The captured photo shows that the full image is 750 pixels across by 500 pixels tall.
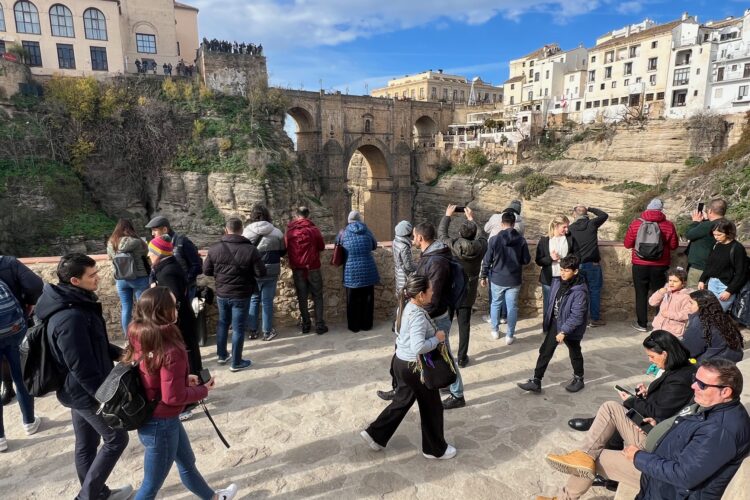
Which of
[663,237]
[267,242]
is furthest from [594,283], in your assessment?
[267,242]

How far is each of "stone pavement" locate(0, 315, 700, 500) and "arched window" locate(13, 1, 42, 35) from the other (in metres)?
27.9

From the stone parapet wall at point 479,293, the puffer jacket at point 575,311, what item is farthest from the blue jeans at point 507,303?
the puffer jacket at point 575,311

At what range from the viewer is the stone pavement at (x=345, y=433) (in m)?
2.96

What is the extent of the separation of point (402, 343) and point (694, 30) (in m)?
42.7

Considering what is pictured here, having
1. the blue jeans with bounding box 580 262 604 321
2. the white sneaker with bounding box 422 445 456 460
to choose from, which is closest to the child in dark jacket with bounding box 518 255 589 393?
the white sneaker with bounding box 422 445 456 460

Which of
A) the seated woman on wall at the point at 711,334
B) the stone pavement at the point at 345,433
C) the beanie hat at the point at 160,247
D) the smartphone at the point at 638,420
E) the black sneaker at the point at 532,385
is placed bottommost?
the stone pavement at the point at 345,433

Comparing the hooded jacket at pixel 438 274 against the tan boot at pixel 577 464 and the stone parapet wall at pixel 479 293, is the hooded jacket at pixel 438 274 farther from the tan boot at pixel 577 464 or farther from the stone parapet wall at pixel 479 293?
the stone parapet wall at pixel 479 293

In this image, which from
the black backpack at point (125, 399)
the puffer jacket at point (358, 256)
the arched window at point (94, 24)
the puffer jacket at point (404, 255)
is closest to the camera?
the black backpack at point (125, 399)

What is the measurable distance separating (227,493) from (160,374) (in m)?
1.02

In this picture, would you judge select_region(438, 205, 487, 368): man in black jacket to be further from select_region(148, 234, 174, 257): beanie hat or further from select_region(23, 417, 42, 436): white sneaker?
select_region(23, 417, 42, 436): white sneaker

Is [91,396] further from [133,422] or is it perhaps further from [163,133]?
[163,133]

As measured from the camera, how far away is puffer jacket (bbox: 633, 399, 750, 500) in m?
1.95

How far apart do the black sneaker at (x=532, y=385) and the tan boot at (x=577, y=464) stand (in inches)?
58.6

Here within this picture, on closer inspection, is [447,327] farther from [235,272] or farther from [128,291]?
[128,291]
